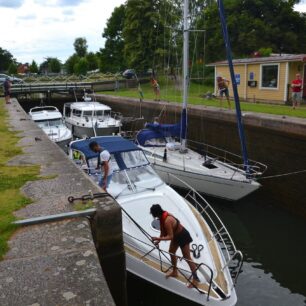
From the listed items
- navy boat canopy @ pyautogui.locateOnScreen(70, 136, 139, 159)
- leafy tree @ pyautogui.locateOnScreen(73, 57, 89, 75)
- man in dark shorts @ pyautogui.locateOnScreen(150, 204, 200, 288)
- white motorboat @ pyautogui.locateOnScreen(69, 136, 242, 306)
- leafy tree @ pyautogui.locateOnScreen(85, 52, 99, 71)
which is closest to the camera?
man in dark shorts @ pyautogui.locateOnScreen(150, 204, 200, 288)

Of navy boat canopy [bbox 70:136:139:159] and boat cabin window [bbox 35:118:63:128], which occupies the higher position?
navy boat canopy [bbox 70:136:139:159]

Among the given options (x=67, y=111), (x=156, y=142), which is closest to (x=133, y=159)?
(x=156, y=142)

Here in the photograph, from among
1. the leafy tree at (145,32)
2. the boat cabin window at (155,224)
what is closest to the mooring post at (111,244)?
the boat cabin window at (155,224)

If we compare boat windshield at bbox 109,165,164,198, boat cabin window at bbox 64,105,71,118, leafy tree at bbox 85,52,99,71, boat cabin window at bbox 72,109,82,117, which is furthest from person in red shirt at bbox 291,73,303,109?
leafy tree at bbox 85,52,99,71

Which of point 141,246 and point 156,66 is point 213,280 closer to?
point 141,246

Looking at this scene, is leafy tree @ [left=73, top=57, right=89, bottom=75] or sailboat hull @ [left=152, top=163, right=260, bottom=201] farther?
leafy tree @ [left=73, top=57, right=89, bottom=75]

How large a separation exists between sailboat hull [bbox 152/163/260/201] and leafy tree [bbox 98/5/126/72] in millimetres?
44767

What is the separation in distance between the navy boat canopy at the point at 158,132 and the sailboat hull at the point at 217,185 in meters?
2.60

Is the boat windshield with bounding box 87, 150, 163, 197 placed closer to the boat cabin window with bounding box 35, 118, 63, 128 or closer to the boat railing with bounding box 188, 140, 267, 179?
the boat railing with bounding box 188, 140, 267, 179

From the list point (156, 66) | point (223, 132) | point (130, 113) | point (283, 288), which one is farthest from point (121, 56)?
point (283, 288)

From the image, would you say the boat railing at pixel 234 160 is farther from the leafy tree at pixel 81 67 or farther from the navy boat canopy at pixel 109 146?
the leafy tree at pixel 81 67

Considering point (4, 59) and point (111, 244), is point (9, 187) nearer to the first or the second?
point (111, 244)

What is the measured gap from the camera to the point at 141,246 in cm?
711

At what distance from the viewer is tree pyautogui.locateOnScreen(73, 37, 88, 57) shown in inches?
3435
